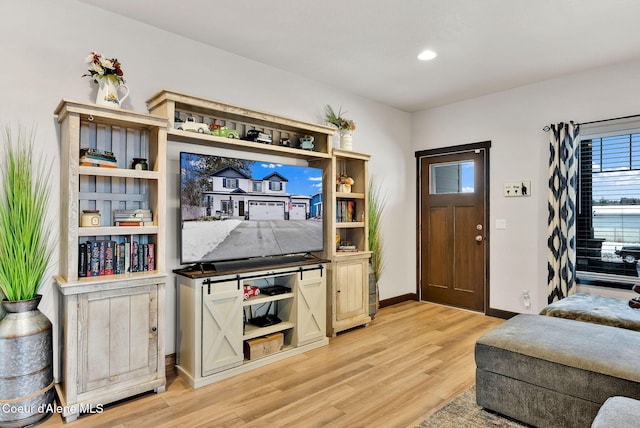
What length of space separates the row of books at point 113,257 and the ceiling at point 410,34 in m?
1.70

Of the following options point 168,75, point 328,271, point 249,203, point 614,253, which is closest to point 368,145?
point 328,271

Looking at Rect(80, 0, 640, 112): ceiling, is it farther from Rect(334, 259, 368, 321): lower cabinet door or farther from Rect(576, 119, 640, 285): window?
Rect(334, 259, 368, 321): lower cabinet door

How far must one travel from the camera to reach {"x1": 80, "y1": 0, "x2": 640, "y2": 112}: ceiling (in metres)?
2.60

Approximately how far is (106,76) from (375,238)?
3165 mm

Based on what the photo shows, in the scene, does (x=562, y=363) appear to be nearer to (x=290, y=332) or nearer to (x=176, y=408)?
(x=290, y=332)

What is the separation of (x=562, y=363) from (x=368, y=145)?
3.28 m

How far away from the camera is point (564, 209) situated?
3.80 metres

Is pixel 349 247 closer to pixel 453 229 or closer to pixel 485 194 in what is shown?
pixel 453 229

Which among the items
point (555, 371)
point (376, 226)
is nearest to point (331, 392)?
point (555, 371)

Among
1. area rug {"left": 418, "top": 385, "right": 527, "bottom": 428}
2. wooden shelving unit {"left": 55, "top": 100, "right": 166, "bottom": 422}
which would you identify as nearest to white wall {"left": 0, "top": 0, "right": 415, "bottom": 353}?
wooden shelving unit {"left": 55, "top": 100, "right": 166, "bottom": 422}

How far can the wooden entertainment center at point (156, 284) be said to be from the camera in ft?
7.47

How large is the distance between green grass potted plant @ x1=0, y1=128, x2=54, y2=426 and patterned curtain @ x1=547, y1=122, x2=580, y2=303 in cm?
443

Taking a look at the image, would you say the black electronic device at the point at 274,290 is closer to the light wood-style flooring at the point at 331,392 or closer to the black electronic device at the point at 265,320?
the black electronic device at the point at 265,320

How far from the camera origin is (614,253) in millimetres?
3703
